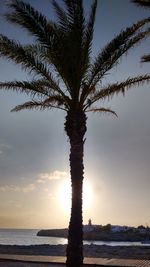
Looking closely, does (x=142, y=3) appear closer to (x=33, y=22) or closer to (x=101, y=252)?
(x=33, y=22)

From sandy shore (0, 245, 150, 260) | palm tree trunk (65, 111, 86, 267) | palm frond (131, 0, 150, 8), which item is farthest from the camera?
sandy shore (0, 245, 150, 260)

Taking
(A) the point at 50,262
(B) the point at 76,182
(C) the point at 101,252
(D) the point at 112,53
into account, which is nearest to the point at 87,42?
(D) the point at 112,53

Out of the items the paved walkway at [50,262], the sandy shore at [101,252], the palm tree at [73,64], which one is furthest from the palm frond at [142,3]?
the sandy shore at [101,252]

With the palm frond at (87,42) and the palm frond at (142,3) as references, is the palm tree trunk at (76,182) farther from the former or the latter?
the palm frond at (142,3)

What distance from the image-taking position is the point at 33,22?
12516 millimetres

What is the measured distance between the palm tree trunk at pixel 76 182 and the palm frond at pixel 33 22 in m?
2.37

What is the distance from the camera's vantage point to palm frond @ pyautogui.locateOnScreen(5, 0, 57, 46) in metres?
12.5

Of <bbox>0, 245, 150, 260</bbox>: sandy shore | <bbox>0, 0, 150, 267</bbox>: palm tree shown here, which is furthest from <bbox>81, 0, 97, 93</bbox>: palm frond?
<bbox>0, 245, 150, 260</bbox>: sandy shore

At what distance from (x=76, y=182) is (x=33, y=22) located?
15.8 ft

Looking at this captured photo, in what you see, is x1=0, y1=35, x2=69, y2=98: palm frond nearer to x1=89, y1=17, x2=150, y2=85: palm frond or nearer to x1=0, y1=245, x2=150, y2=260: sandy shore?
x1=89, y1=17, x2=150, y2=85: palm frond

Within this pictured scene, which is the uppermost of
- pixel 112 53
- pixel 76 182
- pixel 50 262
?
pixel 112 53

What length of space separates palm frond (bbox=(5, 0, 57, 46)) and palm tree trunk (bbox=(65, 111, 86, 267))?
2366 mm

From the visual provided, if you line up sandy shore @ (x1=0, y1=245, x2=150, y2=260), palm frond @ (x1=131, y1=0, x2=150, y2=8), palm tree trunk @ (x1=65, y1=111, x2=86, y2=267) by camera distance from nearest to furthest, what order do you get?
palm tree trunk @ (x1=65, y1=111, x2=86, y2=267)
palm frond @ (x1=131, y1=0, x2=150, y2=8)
sandy shore @ (x1=0, y1=245, x2=150, y2=260)

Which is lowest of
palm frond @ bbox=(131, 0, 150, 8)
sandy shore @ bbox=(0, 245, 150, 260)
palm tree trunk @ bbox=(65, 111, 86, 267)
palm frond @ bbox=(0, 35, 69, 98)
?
Result: sandy shore @ bbox=(0, 245, 150, 260)
